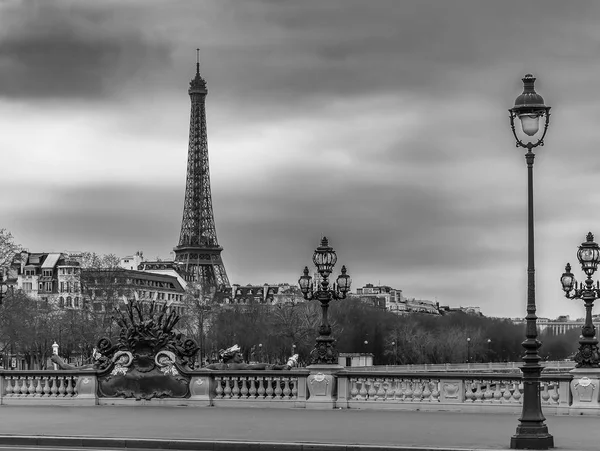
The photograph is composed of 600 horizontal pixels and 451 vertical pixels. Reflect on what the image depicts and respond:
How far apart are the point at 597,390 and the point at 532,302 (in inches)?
408

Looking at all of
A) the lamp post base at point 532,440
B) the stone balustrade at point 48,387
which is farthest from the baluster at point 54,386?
the lamp post base at point 532,440

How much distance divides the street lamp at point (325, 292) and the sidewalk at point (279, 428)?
2.98 meters

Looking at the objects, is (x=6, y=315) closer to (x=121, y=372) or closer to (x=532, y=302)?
(x=121, y=372)

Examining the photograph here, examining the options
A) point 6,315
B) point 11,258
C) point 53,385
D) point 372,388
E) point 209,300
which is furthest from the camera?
point 209,300

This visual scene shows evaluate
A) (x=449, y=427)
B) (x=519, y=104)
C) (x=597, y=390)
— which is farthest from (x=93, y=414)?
(x=519, y=104)

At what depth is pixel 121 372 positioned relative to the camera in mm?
40750

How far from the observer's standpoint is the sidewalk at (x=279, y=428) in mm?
27266

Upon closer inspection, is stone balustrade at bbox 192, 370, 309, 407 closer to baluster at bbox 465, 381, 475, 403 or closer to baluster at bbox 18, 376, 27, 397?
baluster at bbox 465, 381, 475, 403

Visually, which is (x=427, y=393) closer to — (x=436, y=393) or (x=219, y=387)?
(x=436, y=393)

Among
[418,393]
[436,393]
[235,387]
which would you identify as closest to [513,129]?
[436,393]

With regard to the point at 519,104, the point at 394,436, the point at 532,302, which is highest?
the point at 519,104

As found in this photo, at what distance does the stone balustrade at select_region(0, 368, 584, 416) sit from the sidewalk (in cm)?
108

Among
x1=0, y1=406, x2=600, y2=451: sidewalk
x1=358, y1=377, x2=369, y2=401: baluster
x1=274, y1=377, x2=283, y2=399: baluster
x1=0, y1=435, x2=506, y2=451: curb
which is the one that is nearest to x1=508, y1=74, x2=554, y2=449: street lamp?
x1=0, y1=406, x2=600, y2=451: sidewalk

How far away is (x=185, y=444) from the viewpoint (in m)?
27.6
